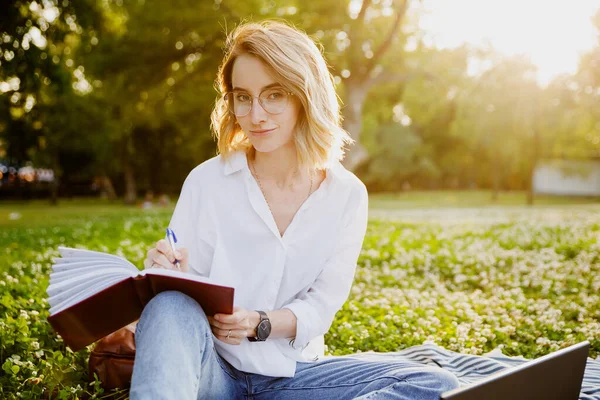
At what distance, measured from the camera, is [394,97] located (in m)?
29.3

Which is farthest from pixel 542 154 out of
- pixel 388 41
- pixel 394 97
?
pixel 388 41

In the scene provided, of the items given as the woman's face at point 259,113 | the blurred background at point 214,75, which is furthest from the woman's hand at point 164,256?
the blurred background at point 214,75

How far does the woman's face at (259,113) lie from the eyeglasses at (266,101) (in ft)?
0.03

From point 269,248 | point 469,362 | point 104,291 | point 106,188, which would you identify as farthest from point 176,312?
point 106,188

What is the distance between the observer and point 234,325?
2.63m

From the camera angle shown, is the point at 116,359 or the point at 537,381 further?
the point at 116,359

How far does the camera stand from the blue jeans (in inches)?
87.7

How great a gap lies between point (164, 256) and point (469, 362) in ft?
7.83

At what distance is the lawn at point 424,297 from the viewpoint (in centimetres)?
379

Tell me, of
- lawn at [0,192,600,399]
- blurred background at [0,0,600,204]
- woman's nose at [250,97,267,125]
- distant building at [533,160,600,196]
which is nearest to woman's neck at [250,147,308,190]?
woman's nose at [250,97,267,125]

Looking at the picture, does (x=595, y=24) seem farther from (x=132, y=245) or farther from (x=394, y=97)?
(x=132, y=245)

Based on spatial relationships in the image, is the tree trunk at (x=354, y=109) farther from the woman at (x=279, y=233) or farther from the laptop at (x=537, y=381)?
the laptop at (x=537, y=381)

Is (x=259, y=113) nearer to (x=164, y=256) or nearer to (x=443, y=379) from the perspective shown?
(x=164, y=256)

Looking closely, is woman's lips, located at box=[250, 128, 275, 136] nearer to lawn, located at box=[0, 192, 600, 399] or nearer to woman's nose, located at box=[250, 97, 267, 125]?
woman's nose, located at box=[250, 97, 267, 125]
